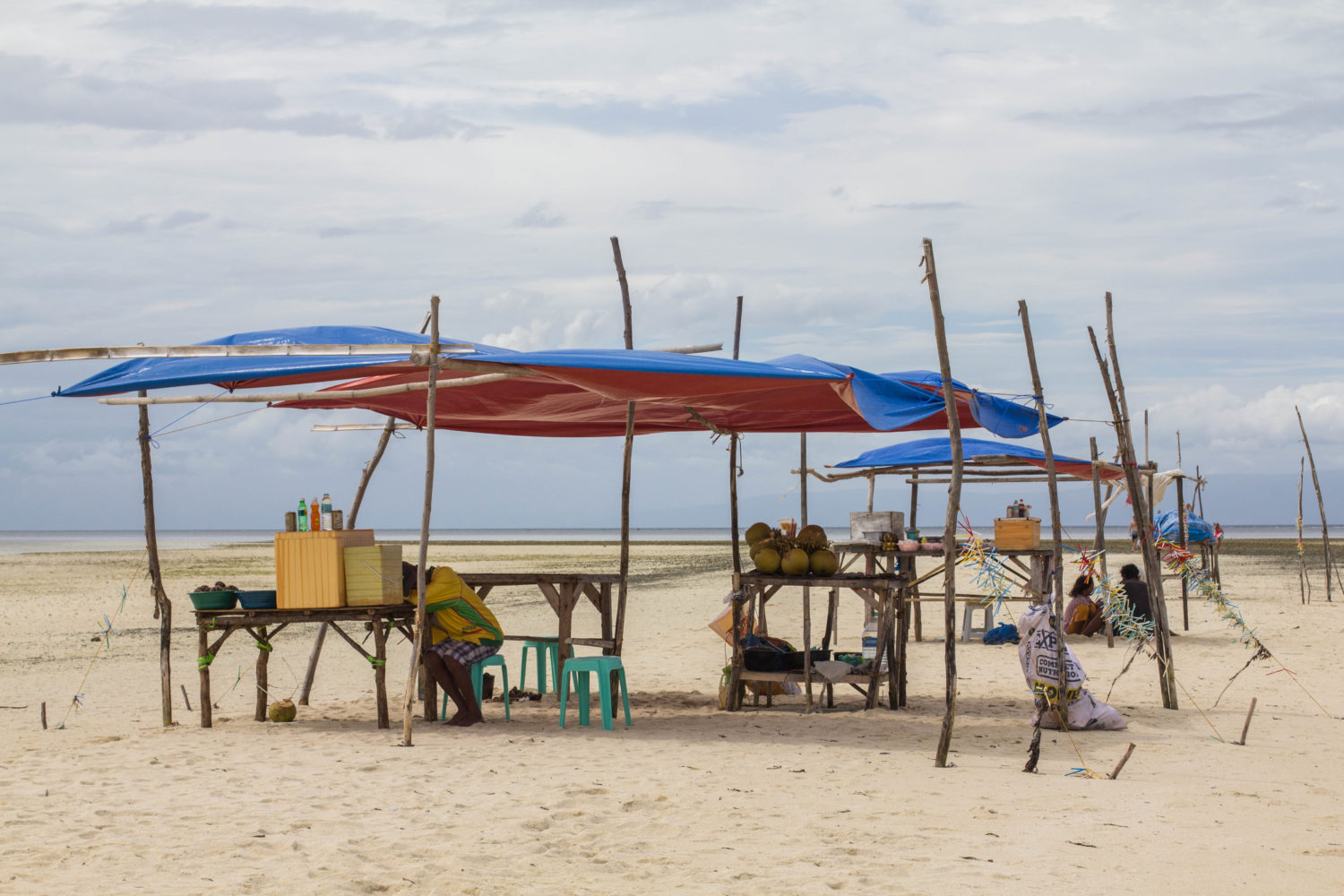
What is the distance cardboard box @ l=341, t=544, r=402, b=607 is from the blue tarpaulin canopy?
0.97 m

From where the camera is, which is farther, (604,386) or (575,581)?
(575,581)

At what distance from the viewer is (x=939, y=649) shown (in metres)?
12.1

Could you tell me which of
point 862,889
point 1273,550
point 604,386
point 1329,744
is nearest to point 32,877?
point 862,889

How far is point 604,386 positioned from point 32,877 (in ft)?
12.0

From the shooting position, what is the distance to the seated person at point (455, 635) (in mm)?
6824

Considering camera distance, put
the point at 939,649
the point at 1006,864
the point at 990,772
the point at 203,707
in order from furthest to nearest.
A: the point at 939,649
the point at 203,707
the point at 990,772
the point at 1006,864

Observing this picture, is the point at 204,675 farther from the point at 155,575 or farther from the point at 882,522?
the point at 882,522

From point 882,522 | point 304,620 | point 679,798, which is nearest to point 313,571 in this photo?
point 304,620

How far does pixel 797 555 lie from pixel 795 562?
5 centimetres

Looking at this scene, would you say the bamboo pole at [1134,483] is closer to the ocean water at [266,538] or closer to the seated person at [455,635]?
the seated person at [455,635]

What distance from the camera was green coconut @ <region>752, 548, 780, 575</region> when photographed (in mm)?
7523

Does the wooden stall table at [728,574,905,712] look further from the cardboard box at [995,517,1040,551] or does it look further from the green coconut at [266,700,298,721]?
the green coconut at [266,700,298,721]

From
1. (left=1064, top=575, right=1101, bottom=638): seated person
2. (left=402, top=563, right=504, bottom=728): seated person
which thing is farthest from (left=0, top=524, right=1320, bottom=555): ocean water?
(left=402, top=563, right=504, bottom=728): seated person

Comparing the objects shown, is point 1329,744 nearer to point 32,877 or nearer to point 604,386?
point 604,386
